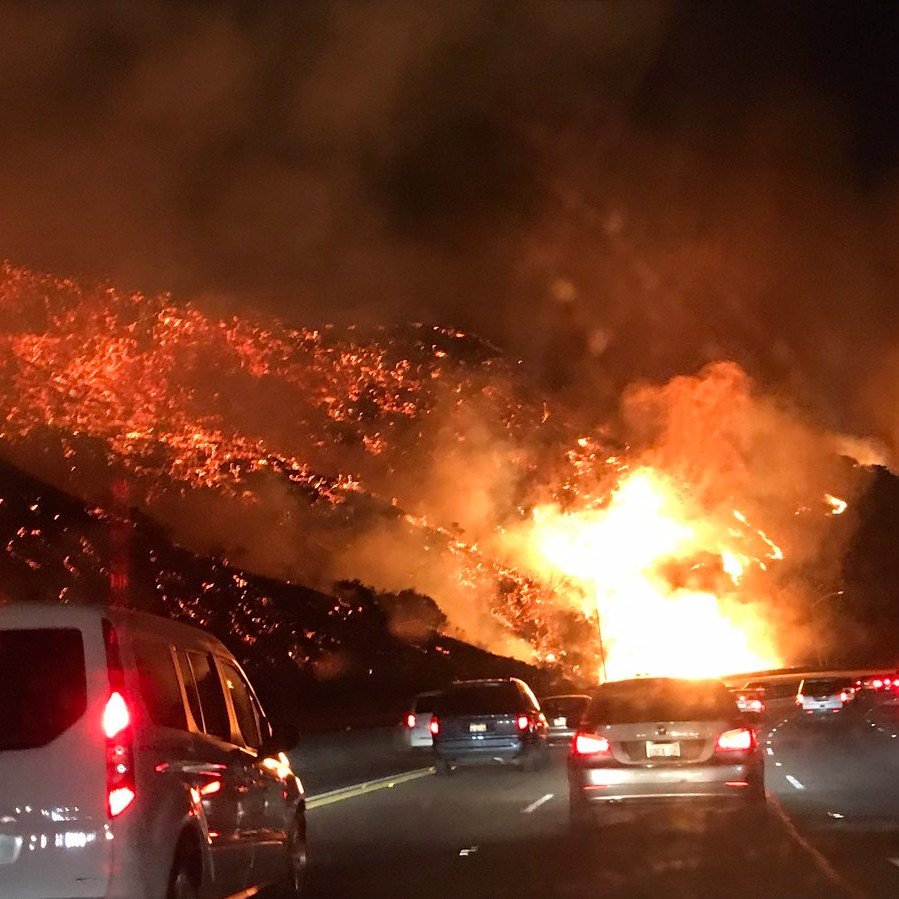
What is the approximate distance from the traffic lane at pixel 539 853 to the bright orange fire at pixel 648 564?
3724 cm

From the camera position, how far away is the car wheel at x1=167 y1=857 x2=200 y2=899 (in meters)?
7.09

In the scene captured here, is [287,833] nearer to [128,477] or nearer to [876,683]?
[876,683]

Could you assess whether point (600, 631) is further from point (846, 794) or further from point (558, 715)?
point (846, 794)

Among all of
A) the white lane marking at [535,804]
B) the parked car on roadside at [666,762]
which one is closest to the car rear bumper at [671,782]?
the parked car on roadside at [666,762]

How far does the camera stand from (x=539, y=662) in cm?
5653

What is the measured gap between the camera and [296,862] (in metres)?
10.1

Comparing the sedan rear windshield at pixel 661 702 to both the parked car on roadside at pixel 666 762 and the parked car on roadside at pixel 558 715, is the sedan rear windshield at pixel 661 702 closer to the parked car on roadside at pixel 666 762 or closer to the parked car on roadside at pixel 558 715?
the parked car on roadside at pixel 666 762

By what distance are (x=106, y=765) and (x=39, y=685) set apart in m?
0.58

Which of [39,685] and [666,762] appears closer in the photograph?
[39,685]

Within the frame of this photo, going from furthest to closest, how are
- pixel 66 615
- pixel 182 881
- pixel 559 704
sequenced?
pixel 559 704
pixel 182 881
pixel 66 615

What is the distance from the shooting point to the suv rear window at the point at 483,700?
24.3 metres

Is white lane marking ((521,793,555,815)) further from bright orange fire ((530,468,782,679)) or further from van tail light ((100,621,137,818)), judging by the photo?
bright orange fire ((530,468,782,679))

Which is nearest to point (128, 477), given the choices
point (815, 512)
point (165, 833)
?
point (815, 512)

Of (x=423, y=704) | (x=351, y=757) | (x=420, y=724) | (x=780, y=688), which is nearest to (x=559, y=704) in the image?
(x=423, y=704)
